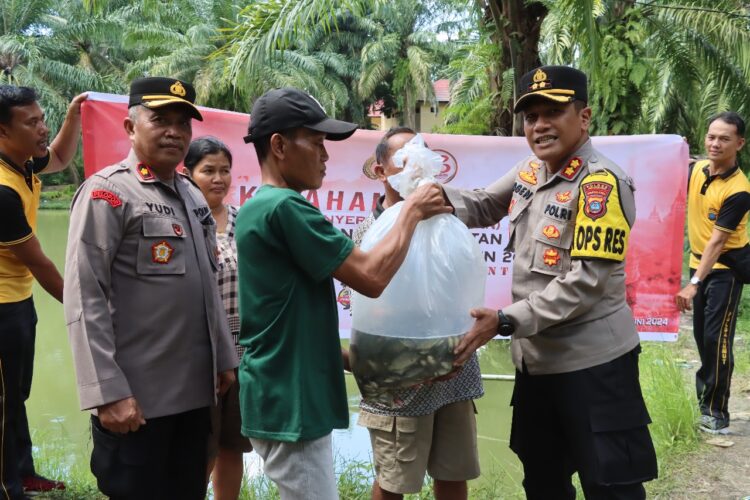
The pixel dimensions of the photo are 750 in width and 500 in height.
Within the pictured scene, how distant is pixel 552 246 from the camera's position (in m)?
2.14

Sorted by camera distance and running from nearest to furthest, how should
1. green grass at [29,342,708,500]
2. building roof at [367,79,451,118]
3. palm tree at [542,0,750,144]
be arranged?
green grass at [29,342,708,500], palm tree at [542,0,750,144], building roof at [367,79,451,118]

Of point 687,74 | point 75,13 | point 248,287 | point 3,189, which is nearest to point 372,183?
point 3,189

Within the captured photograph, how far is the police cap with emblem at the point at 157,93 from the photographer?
6.86 feet

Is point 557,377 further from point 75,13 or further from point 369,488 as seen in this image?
point 75,13

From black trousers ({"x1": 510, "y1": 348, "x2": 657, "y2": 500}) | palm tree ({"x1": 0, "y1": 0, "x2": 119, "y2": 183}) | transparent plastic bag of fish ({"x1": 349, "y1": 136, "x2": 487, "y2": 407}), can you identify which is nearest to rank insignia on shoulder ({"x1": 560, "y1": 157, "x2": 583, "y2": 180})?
transparent plastic bag of fish ({"x1": 349, "y1": 136, "x2": 487, "y2": 407})

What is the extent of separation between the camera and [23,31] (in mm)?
23703

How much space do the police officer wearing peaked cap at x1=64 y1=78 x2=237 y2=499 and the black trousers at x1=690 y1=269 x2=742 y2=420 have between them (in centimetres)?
316

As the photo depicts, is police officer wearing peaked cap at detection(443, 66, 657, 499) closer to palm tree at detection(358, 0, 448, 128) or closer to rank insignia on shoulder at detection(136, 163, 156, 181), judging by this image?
rank insignia on shoulder at detection(136, 163, 156, 181)

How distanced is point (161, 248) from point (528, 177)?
4.16 feet

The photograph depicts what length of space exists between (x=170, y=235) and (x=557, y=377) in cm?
134

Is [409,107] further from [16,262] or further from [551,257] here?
[551,257]

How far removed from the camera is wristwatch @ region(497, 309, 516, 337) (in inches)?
80.1

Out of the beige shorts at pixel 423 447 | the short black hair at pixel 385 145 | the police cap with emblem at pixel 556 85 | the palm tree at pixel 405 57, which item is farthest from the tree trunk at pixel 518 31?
the palm tree at pixel 405 57

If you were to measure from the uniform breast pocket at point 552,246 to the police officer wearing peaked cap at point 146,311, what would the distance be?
109 centimetres
